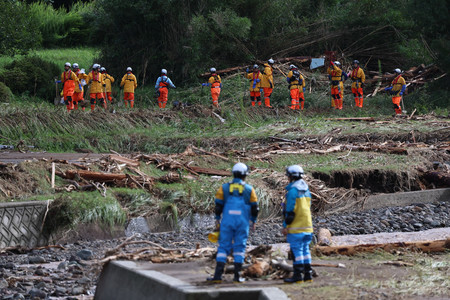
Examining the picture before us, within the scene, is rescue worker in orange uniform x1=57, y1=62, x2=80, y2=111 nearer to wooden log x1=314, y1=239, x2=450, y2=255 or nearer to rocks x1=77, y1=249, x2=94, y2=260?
rocks x1=77, y1=249, x2=94, y2=260

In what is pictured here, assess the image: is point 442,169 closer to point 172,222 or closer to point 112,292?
point 172,222

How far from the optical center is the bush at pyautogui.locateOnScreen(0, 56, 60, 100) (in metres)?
32.8

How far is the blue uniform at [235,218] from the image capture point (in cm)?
781

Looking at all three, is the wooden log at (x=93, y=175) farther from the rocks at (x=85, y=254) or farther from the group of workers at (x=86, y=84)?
the group of workers at (x=86, y=84)

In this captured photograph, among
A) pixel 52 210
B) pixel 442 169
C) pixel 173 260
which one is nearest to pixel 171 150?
pixel 442 169

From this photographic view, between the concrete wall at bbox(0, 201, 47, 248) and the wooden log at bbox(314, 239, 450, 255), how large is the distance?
514 centimetres

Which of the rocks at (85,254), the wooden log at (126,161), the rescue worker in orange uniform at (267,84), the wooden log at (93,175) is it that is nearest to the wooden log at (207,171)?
the wooden log at (126,161)

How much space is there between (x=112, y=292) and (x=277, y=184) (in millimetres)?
Answer: 7796

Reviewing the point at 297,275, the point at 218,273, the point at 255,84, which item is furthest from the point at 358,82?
the point at 218,273

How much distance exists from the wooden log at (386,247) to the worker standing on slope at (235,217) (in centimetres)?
237

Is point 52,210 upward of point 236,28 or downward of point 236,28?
downward

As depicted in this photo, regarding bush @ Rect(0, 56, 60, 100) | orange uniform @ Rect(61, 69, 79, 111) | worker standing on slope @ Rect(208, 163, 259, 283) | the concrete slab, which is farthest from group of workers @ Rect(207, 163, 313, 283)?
bush @ Rect(0, 56, 60, 100)

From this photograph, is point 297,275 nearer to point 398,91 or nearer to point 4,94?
point 398,91

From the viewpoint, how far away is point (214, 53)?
36.2 metres
